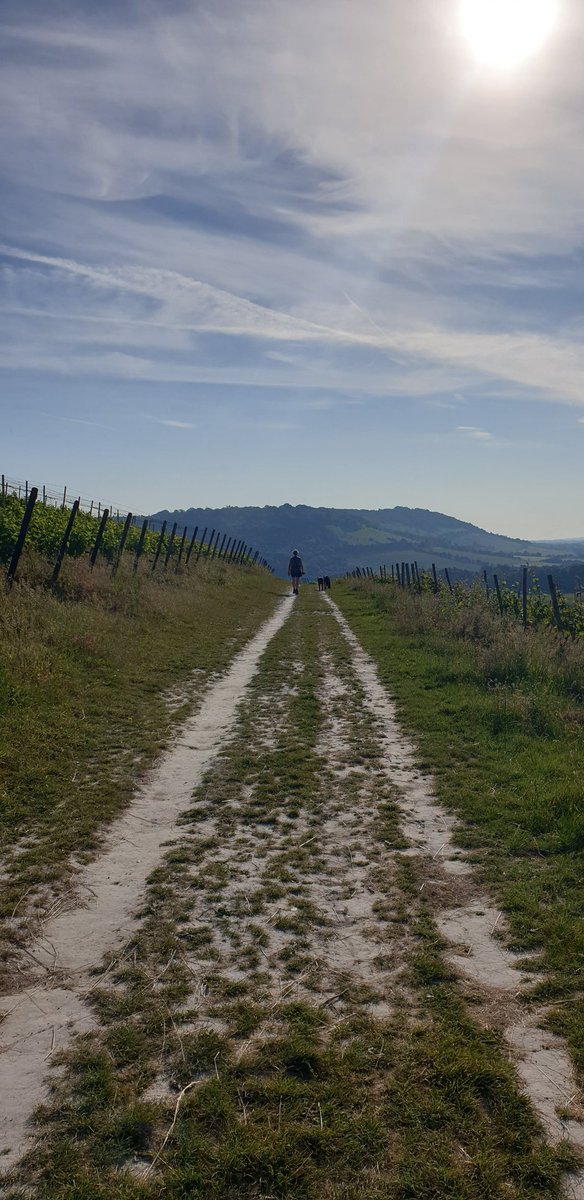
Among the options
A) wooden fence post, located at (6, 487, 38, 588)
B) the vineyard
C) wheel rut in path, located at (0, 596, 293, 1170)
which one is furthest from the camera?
the vineyard

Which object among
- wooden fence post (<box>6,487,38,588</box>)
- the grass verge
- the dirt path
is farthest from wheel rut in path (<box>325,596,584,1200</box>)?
wooden fence post (<box>6,487,38,588</box>)

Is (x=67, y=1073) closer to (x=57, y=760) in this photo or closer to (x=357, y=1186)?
(x=357, y=1186)

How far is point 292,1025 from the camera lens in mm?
4250

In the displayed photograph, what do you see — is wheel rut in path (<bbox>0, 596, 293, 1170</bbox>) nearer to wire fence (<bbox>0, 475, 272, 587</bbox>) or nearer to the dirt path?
the dirt path

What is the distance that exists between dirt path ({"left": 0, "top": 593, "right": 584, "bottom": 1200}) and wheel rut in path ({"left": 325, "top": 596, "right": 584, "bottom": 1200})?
2 centimetres

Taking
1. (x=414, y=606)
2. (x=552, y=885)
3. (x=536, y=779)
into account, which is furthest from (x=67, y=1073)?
(x=414, y=606)

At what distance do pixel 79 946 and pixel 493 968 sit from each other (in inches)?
120

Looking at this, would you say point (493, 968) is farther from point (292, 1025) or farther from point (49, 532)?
point (49, 532)

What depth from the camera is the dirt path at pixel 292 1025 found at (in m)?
3.36

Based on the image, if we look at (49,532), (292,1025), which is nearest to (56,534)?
(49,532)

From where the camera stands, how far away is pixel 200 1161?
3.36 metres

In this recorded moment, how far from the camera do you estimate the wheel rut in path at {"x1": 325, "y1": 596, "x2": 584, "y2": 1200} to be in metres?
3.69

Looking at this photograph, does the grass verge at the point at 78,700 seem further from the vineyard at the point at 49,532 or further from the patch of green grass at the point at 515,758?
the patch of green grass at the point at 515,758

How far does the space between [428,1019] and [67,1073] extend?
2182 mm
